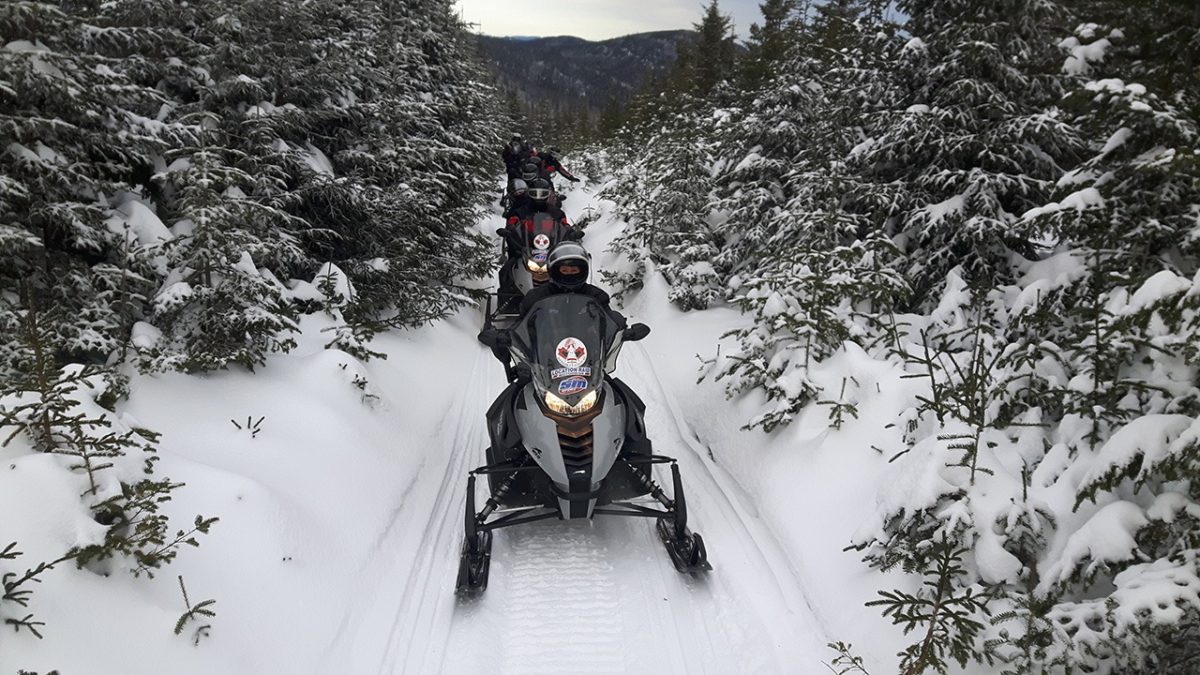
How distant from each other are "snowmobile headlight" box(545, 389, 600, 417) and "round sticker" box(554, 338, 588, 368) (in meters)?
0.30

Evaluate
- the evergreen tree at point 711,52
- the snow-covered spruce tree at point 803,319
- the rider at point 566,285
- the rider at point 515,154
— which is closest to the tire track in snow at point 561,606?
the rider at point 566,285

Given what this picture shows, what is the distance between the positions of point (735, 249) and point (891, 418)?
6.86m

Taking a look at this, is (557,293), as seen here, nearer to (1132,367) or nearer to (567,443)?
(567,443)

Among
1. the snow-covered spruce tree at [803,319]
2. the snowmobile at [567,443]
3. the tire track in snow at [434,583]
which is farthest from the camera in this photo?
the snow-covered spruce tree at [803,319]

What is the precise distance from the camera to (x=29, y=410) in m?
3.62

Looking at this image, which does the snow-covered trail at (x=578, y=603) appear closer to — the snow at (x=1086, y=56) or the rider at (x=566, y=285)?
the rider at (x=566, y=285)

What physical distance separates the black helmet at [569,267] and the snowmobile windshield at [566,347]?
0.22 m

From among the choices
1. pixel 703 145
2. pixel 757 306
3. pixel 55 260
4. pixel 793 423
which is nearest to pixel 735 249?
pixel 703 145

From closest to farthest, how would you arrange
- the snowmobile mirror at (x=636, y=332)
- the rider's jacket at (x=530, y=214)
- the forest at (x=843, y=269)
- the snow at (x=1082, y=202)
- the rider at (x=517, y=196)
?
the forest at (x=843, y=269) < the snow at (x=1082, y=202) < the snowmobile mirror at (x=636, y=332) < the rider's jacket at (x=530, y=214) < the rider at (x=517, y=196)

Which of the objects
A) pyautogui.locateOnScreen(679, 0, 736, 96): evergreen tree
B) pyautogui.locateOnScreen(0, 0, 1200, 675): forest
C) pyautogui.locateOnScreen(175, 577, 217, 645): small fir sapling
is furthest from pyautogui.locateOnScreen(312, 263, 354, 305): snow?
pyautogui.locateOnScreen(679, 0, 736, 96): evergreen tree

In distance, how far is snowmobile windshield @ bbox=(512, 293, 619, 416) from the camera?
4969 millimetres

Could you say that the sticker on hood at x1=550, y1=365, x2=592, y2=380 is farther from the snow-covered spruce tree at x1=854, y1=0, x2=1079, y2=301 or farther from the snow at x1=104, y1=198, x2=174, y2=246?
the snow-covered spruce tree at x1=854, y1=0, x2=1079, y2=301

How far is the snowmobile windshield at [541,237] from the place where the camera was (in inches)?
405

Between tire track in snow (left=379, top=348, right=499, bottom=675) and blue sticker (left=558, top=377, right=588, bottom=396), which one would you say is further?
blue sticker (left=558, top=377, right=588, bottom=396)
